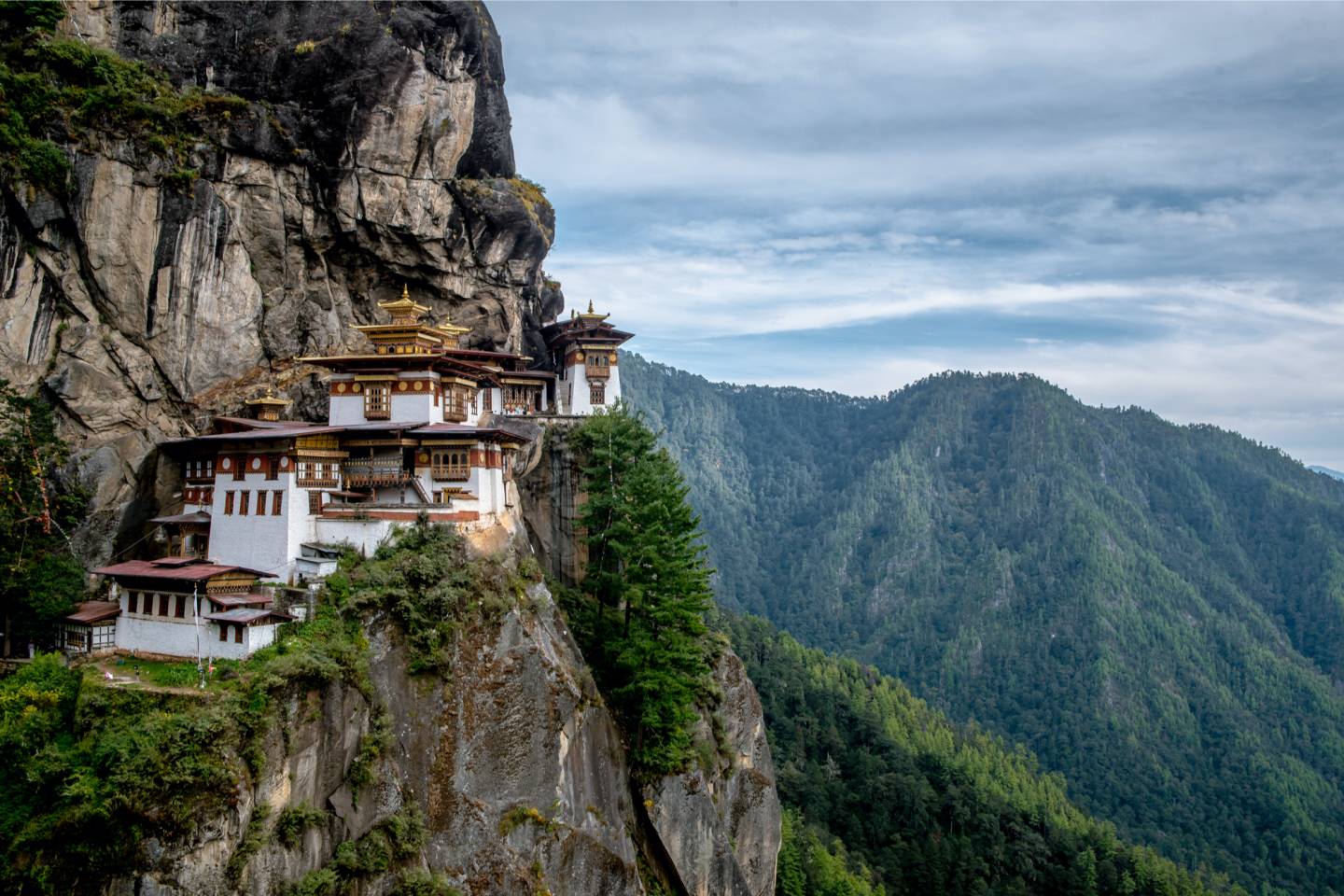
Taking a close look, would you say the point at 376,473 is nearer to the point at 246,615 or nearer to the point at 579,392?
the point at 246,615

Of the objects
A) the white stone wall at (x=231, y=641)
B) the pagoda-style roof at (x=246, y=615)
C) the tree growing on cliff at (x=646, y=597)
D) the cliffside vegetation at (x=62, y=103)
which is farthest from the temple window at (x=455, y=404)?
the white stone wall at (x=231, y=641)

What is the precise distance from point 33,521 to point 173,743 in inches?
597

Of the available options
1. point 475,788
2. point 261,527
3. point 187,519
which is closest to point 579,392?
point 261,527

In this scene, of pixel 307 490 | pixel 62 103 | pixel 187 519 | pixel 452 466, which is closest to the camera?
pixel 187 519

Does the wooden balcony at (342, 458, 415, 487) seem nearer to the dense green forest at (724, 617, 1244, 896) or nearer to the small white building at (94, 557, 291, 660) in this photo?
the small white building at (94, 557, 291, 660)

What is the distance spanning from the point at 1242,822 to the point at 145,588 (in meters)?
149

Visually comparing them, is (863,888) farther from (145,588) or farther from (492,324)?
(145,588)

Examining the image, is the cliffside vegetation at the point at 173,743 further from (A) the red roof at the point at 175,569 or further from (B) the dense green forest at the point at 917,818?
(B) the dense green forest at the point at 917,818

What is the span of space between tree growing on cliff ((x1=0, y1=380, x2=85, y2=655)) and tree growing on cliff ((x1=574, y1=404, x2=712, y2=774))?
804 inches

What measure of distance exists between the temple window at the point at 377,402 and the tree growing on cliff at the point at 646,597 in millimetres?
9802

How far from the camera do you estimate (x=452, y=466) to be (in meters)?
36.9

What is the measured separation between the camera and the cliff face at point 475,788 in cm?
2394

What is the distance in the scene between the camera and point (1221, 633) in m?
195

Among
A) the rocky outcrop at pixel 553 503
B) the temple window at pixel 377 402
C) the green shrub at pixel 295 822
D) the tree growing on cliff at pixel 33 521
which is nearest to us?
the green shrub at pixel 295 822
